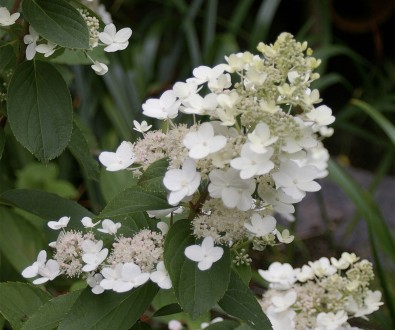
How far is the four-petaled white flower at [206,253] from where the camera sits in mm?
707

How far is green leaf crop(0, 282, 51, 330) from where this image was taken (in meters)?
0.93

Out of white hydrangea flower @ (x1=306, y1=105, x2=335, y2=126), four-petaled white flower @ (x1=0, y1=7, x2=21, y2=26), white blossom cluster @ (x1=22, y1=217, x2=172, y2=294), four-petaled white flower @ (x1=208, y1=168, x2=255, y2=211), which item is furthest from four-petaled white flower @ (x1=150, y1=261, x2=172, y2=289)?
four-petaled white flower @ (x1=0, y1=7, x2=21, y2=26)

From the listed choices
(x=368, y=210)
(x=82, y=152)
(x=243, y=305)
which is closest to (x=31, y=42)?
(x=82, y=152)

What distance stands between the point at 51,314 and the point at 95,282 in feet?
0.32

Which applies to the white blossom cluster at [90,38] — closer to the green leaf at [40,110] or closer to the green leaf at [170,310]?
the green leaf at [40,110]

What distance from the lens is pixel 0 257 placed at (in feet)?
4.34

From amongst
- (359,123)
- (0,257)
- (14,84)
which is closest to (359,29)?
(359,123)


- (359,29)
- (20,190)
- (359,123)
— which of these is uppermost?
(20,190)

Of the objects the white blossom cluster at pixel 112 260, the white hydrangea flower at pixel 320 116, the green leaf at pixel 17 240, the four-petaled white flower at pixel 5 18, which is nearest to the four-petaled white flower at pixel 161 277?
the white blossom cluster at pixel 112 260

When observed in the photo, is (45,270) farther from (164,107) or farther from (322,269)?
(322,269)

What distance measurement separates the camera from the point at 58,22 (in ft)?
2.78

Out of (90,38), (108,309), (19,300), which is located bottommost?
(19,300)

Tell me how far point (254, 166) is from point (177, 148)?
109mm

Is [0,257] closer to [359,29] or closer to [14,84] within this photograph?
[14,84]
